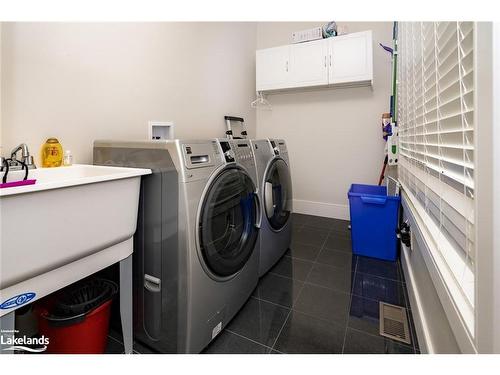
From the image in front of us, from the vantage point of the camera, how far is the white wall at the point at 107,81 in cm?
122

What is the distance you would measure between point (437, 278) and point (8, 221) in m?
1.31

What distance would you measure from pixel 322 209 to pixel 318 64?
1751 millimetres

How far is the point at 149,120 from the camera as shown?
75.9 inches

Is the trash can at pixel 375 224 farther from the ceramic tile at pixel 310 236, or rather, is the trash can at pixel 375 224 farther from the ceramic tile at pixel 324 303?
the ceramic tile at pixel 324 303

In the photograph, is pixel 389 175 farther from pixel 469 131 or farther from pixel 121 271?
pixel 121 271

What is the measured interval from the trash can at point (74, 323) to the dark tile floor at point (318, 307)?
0.69ft

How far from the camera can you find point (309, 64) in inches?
112

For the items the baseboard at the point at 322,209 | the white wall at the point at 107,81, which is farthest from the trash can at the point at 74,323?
the baseboard at the point at 322,209

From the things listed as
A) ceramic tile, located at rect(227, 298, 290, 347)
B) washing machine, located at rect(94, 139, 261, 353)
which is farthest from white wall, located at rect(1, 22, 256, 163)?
ceramic tile, located at rect(227, 298, 290, 347)

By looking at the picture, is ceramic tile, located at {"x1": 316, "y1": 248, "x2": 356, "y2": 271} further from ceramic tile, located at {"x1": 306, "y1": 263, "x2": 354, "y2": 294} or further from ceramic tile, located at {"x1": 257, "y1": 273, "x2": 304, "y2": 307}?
ceramic tile, located at {"x1": 257, "y1": 273, "x2": 304, "y2": 307}

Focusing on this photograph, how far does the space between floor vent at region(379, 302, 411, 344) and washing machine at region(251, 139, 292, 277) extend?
2.59 ft

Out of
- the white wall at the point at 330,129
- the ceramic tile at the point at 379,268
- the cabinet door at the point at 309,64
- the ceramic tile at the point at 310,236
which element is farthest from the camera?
the white wall at the point at 330,129

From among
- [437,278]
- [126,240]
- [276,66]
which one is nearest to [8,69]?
[126,240]

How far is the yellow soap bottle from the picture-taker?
1295mm
